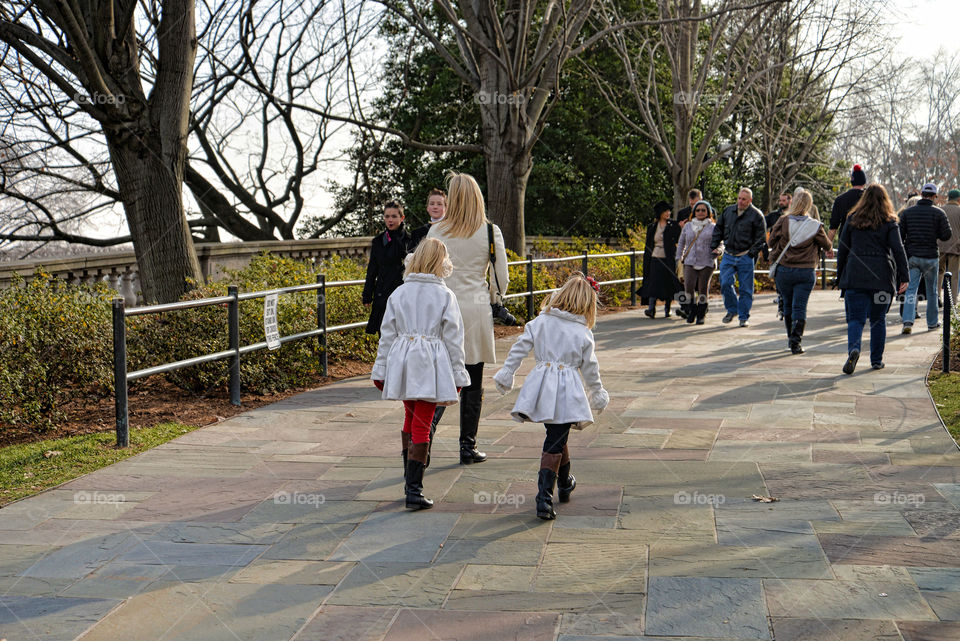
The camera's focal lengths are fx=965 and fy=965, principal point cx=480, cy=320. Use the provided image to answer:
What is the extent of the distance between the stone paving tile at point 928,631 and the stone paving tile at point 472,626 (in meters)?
1.27

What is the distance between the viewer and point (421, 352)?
5293 mm

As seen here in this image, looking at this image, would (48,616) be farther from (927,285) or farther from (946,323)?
(927,285)

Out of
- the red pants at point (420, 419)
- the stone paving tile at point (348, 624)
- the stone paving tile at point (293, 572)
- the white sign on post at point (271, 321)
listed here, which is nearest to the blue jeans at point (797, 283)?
the white sign on post at point (271, 321)

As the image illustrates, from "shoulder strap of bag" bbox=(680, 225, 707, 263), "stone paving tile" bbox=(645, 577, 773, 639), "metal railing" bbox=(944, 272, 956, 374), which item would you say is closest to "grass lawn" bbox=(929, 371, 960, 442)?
"metal railing" bbox=(944, 272, 956, 374)

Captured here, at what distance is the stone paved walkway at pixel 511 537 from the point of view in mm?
3711

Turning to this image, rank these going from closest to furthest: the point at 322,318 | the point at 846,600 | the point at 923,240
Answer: the point at 846,600
the point at 322,318
the point at 923,240

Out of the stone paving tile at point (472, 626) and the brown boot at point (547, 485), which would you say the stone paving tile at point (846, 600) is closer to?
the stone paving tile at point (472, 626)

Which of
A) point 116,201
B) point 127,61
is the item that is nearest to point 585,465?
point 127,61

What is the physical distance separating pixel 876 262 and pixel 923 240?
319 cm

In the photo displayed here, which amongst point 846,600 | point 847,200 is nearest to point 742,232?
point 847,200

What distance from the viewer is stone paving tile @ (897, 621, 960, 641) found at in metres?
3.44

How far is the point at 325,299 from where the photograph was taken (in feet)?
32.4

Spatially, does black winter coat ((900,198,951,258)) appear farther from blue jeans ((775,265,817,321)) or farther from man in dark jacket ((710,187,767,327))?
man in dark jacket ((710,187,767,327))

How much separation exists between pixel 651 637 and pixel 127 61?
10180mm
